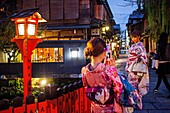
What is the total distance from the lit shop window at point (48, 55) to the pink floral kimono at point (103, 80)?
1136 cm

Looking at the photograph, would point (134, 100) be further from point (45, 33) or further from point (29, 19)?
point (45, 33)

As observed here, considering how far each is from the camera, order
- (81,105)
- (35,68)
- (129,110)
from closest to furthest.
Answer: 1. (129,110)
2. (81,105)
3. (35,68)

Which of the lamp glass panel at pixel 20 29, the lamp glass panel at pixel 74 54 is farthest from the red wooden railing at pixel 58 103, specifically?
the lamp glass panel at pixel 74 54

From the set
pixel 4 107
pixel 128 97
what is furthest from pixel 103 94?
pixel 4 107

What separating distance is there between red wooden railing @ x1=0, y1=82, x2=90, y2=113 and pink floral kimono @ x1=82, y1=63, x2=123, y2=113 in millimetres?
742

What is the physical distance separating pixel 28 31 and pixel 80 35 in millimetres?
14871

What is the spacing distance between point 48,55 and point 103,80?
11.7 m

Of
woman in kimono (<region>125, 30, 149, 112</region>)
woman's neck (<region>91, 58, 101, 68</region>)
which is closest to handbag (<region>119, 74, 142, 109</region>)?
woman's neck (<region>91, 58, 101, 68</region>)

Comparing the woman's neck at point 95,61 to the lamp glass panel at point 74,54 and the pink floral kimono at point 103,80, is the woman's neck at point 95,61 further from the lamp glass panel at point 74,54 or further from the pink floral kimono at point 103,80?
the lamp glass panel at point 74,54

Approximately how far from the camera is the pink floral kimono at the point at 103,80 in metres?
3.30

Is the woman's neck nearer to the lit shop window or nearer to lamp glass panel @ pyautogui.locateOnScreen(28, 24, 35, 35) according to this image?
lamp glass panel @ pyautogui.locateOnScreen(28, 24, 35, 35)

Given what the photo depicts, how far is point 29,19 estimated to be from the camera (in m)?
7.00

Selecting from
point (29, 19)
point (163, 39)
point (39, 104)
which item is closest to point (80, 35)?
point (163, 39)

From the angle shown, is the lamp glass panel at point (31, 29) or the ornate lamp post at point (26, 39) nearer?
the ornate lamp post at point (26, 39)
